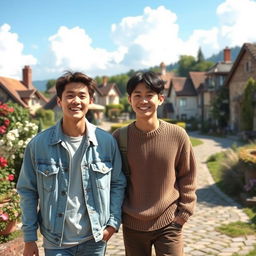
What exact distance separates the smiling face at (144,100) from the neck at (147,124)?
0.16ft

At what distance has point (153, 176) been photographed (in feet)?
10.1

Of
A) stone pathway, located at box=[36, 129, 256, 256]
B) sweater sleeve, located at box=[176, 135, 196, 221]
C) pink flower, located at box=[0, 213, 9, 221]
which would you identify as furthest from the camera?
stone pathway, located at box=[36, 129, 256, 256]

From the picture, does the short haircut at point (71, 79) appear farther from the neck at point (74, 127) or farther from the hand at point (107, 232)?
the hand at point (107, 232)

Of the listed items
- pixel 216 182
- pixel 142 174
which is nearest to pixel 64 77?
pixel 142 174

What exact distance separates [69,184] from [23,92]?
40195mm

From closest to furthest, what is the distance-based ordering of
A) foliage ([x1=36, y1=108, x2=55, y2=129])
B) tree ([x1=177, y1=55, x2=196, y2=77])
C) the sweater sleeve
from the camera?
1. the sweater sleeve
2. foliage ([x1=36, y1=108, x2=55, y2=129])
3. tree ([x1=177, y1=55, x2=196, y2=77])

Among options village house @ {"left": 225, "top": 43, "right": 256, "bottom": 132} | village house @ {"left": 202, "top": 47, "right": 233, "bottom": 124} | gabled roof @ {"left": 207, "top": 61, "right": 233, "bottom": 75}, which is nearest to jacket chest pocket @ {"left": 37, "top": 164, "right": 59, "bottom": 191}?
village house @ {"left": 225, "top": 43, "right": 256, "bottom": 132}

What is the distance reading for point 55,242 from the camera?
277 cm

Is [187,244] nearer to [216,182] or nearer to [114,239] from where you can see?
[114,239]

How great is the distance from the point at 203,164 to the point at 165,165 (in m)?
13.1

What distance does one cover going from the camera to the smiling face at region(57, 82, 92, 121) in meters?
2.87

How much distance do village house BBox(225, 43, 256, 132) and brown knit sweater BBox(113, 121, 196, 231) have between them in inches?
956

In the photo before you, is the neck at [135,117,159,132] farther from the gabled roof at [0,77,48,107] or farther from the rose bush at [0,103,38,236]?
the gabled roof at [0,77,48,107]

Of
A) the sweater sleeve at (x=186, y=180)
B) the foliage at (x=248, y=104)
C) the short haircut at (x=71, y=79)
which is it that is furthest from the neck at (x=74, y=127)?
the foliage at (x=248, y=104)
